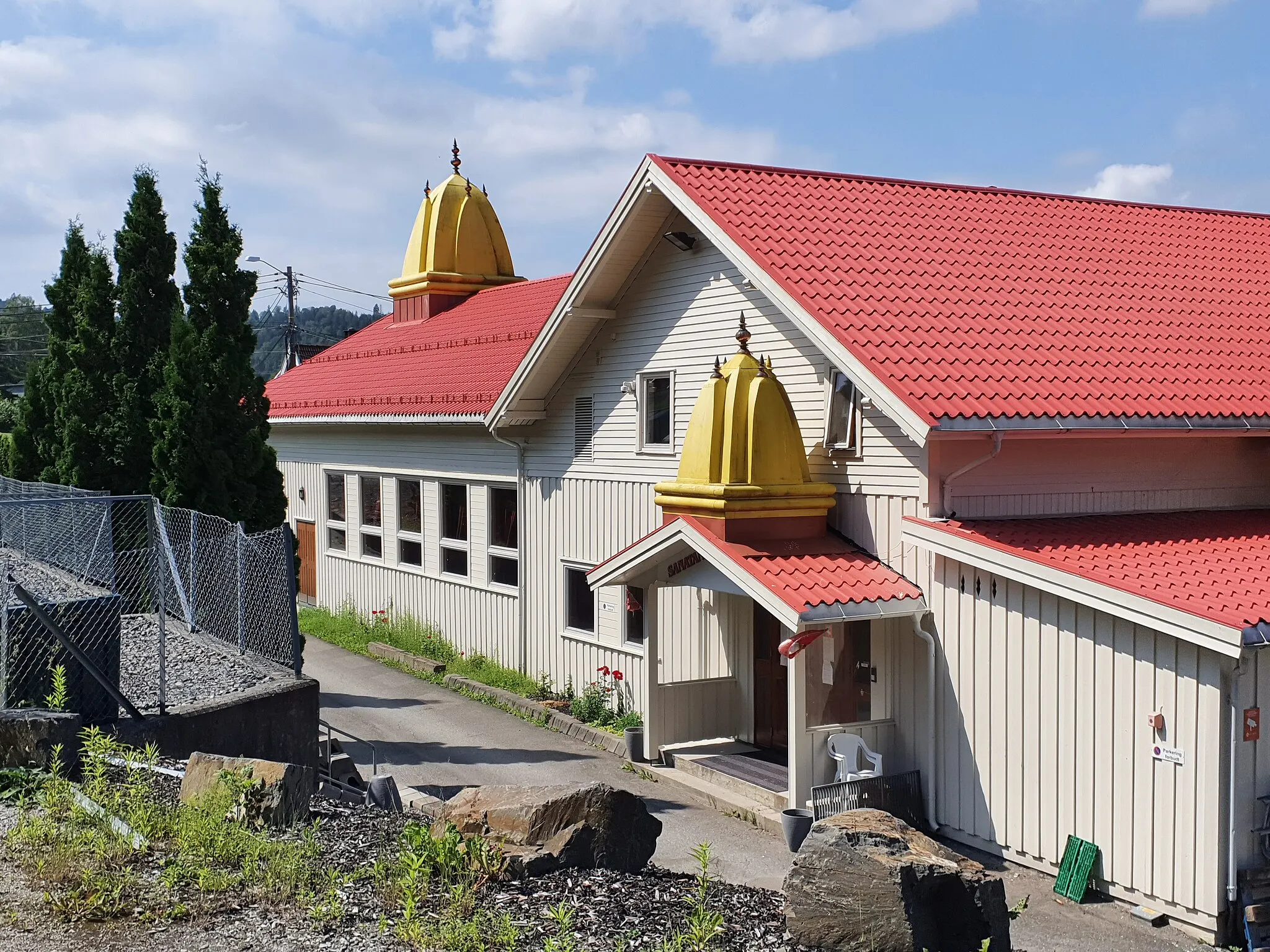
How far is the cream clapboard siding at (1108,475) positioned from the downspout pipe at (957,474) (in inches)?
2.6

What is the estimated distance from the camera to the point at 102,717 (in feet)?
30.9

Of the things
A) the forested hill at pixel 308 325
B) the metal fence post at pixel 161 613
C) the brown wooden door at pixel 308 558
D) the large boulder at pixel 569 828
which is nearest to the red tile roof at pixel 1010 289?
the large boulder at pixel 569 828

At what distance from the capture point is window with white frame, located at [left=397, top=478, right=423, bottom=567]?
21031mm

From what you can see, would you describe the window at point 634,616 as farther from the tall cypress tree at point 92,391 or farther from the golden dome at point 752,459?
the tall cypress tree at point 92,391

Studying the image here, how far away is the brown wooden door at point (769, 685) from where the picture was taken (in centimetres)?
1350

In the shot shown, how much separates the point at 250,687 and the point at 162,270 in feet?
26.9

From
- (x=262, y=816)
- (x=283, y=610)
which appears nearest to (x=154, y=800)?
(x=262, y=816)

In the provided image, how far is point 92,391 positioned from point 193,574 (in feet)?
14.0

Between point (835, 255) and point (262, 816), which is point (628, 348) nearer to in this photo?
point (835, 255)

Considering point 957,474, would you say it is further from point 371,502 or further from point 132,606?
point 371,502

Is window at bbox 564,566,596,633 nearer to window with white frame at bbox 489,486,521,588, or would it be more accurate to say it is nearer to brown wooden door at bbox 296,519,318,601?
window with white frame at bbox 489,486,521,588

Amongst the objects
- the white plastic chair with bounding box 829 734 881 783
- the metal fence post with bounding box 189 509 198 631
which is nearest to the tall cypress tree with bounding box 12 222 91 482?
Answer: the metal fence post with bounding box 189 509 198 631

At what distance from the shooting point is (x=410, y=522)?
21.4m

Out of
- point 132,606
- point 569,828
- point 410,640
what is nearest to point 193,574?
point 132,606
